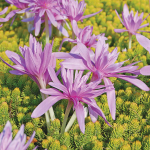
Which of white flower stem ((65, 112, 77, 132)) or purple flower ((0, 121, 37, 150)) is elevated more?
purple flower ((0, 121, 37, 150))

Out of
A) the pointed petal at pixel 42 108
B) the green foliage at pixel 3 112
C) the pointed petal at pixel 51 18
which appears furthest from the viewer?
the pointed petal at pixel 51 18

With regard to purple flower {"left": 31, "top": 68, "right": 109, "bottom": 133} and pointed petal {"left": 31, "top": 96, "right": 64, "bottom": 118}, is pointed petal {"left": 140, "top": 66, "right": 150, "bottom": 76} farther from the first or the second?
pointed petal {"left": 31, "top": 96, "right": 64, "bottom": 118}

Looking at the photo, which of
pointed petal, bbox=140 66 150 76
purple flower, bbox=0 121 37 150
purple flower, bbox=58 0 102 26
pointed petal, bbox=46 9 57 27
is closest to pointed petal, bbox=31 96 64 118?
purple flower, bbox=0 121 37 150

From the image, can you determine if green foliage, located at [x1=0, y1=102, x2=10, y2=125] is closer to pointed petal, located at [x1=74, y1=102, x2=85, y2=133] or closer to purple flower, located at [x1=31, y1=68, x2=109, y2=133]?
purple flower, located at [x1=31, y1=68, x2=109, y2=133]

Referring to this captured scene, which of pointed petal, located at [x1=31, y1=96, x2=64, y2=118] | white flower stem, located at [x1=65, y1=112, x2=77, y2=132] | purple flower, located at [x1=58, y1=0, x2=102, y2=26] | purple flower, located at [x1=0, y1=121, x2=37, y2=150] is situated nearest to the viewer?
purple flower, located at [x1=0, y1=121, x2=37, y2=150]

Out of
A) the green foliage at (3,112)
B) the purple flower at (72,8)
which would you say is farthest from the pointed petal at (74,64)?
the purple flower at (72,8)

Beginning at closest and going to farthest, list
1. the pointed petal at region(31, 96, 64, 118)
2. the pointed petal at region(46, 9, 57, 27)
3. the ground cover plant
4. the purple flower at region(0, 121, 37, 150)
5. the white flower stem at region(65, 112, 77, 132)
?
the purple flower at region(0, 121, 37, 150) < the pointed petal at region(31, 96, 64, 118) < the ground cover plant < the white flower stem at region(65, 112, 77, 132) < the pointed petal at region(46, 9, 57, 27)

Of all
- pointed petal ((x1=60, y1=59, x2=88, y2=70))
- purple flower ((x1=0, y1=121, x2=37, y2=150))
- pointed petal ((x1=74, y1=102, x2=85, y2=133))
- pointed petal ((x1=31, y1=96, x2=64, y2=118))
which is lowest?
pointed petal ((x1=74, y1=102, x2=85, y2=133))

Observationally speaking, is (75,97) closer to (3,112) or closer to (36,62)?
(36,62)

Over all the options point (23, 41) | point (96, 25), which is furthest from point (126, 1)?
point (23, 41)

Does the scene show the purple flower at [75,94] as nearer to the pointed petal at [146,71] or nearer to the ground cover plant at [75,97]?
the ground cover plant at [75,97]

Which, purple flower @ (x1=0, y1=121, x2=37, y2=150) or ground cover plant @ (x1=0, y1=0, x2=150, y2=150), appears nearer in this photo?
purple flower @ (x1=0, y1=121, x2=37, y2=150)
